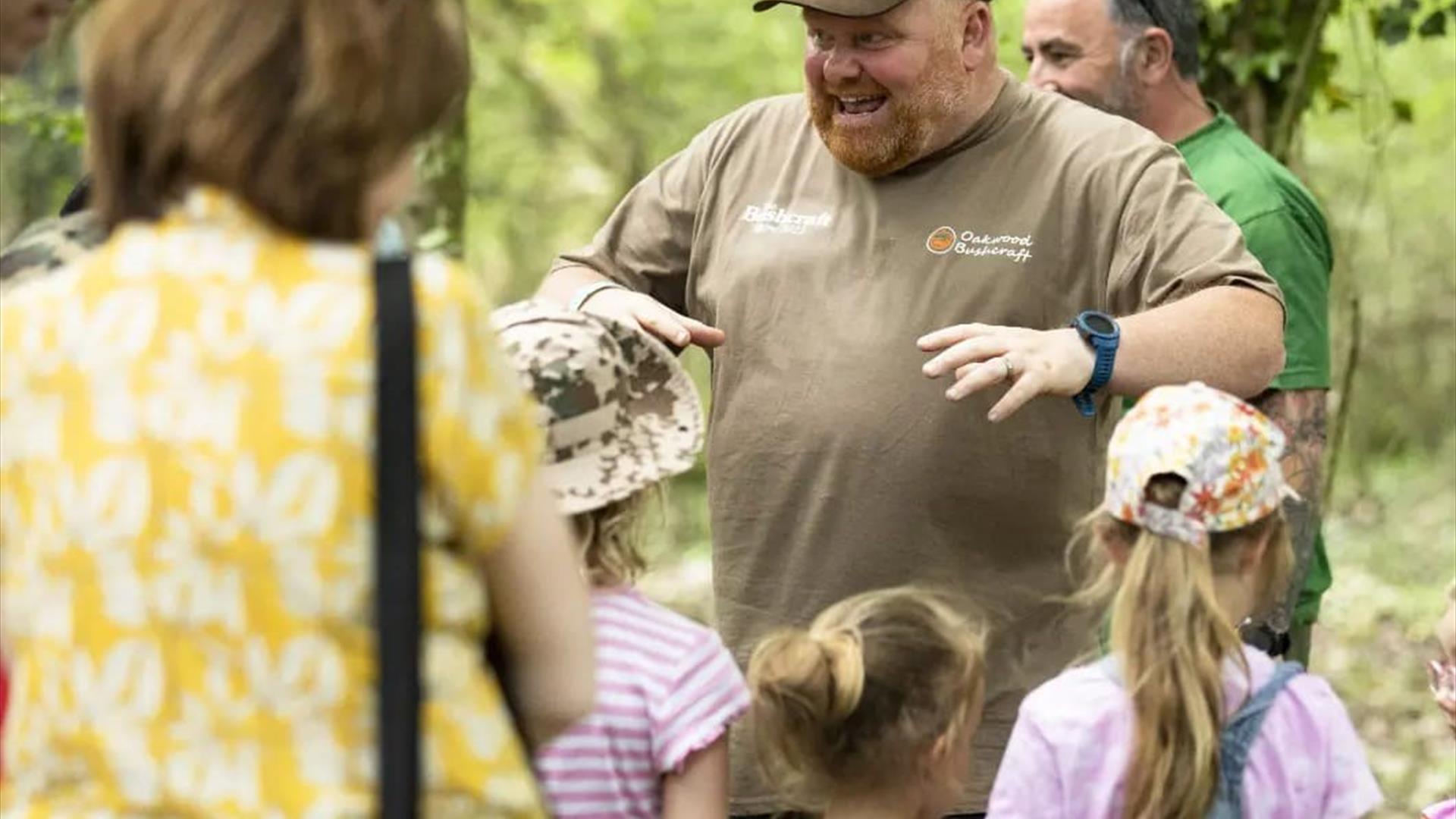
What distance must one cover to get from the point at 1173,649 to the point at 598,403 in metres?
0.80

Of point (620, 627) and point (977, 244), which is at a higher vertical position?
point (977, 244)

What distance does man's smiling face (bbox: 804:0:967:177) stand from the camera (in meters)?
4.06

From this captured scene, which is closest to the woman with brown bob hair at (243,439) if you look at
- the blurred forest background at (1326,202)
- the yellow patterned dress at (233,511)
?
the yellow patterned dress at (233,511)

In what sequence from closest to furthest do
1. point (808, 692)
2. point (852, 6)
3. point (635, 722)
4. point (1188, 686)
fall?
point (635, 722) < point (1188, 686) < point (808, 692) < point (852, 6)

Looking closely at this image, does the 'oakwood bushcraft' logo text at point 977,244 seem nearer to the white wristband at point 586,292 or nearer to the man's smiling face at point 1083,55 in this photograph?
the white wristband at point 586,292

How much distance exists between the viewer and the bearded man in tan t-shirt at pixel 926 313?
12.6ft

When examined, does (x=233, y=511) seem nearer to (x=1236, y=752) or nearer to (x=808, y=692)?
(x=808, y=692)

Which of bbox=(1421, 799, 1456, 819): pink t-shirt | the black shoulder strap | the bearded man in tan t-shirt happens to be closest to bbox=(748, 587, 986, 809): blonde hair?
the bearded man in tan t-shirt

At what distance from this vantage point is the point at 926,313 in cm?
394

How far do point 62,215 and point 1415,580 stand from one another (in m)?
9.78

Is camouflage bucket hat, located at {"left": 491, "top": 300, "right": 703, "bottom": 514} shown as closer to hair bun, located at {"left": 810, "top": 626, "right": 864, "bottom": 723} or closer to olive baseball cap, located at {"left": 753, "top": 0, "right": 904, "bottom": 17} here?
hair bun, located at {"left": 810, "top": 626, "right": 864, "bottom": 723}

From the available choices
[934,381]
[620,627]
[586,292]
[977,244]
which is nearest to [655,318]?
[586,292]

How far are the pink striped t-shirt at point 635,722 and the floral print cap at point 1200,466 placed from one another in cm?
63

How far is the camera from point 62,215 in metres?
2.72
